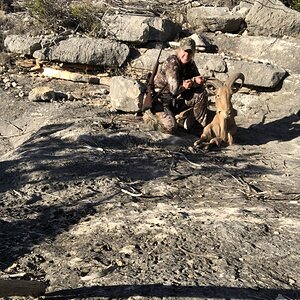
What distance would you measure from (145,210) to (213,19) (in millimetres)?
6685

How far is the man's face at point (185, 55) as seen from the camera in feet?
25.9

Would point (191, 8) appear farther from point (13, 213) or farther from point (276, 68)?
point (13, 213)

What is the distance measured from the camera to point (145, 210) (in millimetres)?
5582

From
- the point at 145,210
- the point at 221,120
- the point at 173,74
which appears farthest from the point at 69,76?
the point at 145,210

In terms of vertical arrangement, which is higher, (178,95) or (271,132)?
(178,95)

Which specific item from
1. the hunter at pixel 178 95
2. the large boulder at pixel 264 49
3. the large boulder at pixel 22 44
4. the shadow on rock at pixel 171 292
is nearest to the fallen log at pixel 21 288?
the shadow on rock at pixel 171 292

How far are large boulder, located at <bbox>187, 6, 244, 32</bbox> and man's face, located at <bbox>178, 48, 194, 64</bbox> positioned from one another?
358 centimetres

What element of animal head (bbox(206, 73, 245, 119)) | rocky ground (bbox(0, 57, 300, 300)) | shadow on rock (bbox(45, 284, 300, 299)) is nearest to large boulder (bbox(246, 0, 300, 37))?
rocky ground (bbox(0, 57, 300, 300))

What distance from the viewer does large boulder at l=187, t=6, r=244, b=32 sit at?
37.0 feet

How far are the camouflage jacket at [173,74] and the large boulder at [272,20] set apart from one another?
11.2 feet

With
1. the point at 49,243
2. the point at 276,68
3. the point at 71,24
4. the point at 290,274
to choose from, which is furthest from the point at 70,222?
the point at 71,24

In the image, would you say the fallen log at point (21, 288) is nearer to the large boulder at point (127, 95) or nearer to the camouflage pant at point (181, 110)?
the camouflage pant at point (181, 110)

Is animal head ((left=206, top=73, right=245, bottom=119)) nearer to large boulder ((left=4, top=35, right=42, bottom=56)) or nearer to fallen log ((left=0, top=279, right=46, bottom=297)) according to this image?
fallen log ((left=0, top=279, right=46, bottom=297))

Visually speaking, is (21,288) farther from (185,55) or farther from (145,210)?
(185,55)
